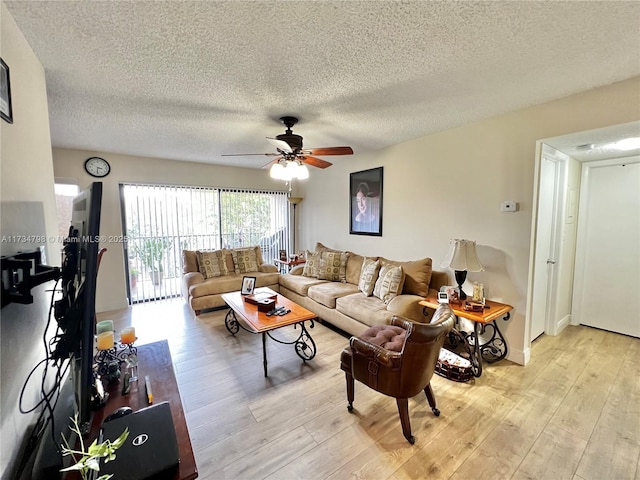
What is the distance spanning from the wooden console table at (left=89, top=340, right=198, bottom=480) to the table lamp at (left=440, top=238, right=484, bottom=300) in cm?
256

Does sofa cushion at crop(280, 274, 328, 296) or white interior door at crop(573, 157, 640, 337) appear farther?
sofa cushion at crop(280, 274, 328, 296)

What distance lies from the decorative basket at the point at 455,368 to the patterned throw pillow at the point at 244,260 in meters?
3.38

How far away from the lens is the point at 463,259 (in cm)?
276

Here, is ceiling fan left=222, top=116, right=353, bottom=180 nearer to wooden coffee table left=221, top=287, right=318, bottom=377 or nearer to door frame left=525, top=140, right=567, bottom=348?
wooden coffee table left=221, top=287, right=318, bottom=377

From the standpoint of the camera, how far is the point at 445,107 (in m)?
2.54

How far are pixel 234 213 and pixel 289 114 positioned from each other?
10.5 feet

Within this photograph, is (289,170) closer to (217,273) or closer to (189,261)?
(217,273)

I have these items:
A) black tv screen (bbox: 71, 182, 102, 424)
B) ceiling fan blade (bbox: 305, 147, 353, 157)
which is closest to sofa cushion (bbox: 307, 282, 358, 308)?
ceiling fan blade (bbox: 305, 147, 353, 157)

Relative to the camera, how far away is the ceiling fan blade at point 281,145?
252 centimetres

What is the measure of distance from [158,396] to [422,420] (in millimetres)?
1758

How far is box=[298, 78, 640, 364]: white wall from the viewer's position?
230cm

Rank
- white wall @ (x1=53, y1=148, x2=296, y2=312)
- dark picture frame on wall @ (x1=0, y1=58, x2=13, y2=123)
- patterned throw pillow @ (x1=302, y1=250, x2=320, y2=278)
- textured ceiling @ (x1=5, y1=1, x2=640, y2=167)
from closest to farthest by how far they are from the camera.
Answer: dark picture frame on wall @ (x1=0, y1=58, x2=13, y2=123) → textured ceiling @ (x1=5, y1=1, x2=640, y2=167) → white wall @ (x1=53, y1=148, x2=296, y2=312) → patterned throw pillow @ (x1=302, y1=250, x2=320, y2=278)

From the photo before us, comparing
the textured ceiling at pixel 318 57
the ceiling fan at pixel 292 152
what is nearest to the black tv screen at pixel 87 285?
the textured ceiling at pixel 318 57

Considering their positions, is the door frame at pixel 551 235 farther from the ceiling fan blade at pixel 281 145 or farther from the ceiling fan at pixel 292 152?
the ceiling fan blade at pixel 281 145
